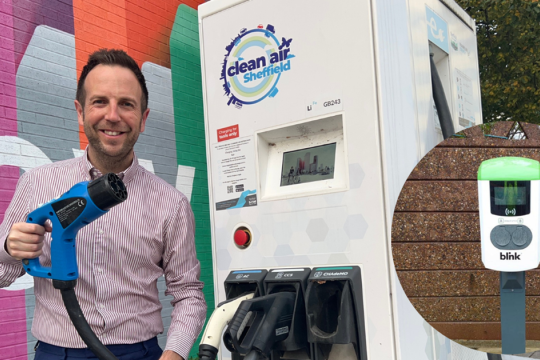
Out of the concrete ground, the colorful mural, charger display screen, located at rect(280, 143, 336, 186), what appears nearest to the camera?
the concrete ground

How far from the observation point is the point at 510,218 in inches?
58.7

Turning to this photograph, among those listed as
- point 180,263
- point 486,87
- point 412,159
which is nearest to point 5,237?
point 180,263

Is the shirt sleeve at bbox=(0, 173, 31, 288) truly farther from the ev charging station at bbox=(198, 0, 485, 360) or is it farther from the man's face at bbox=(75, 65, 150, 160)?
the ev charging station at bbox=(198, 0, 485, 360)

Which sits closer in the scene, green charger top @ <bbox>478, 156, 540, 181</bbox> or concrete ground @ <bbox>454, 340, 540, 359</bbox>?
green charger top @ <bbox>478, 156, 540, 181</bbox>

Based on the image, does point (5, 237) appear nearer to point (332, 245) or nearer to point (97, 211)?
point (97, 211)

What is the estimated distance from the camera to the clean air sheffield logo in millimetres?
2064

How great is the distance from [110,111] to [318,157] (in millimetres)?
775

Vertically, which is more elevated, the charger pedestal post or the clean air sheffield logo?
the clean air sheffield logo

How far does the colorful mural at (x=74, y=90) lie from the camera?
10.9 feet

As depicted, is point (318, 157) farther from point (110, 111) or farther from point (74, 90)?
point (74, 90)

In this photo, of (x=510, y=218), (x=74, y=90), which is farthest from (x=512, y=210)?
(x=74, y=90)

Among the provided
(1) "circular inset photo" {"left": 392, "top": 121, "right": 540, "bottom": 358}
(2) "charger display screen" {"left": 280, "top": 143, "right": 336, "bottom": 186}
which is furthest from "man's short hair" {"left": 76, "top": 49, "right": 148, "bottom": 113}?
(1) "circular inset photo" {"left": 392, "top": 121, "right": 540, "bottom": 358}

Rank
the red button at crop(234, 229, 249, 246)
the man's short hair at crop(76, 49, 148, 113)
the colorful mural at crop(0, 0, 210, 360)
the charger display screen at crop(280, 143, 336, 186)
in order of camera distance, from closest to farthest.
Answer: the man's short hair at crop(76, 49, 148, 113)
the charger display screen at crop(280, 143, 336, 186)
the red button at crop(234, 229, 249, 246)
the colorful mural at crop(0, 0, 210, 360)

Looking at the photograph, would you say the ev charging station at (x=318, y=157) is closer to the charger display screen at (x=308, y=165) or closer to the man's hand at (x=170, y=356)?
the charger display screen at (x=308, y=165)
